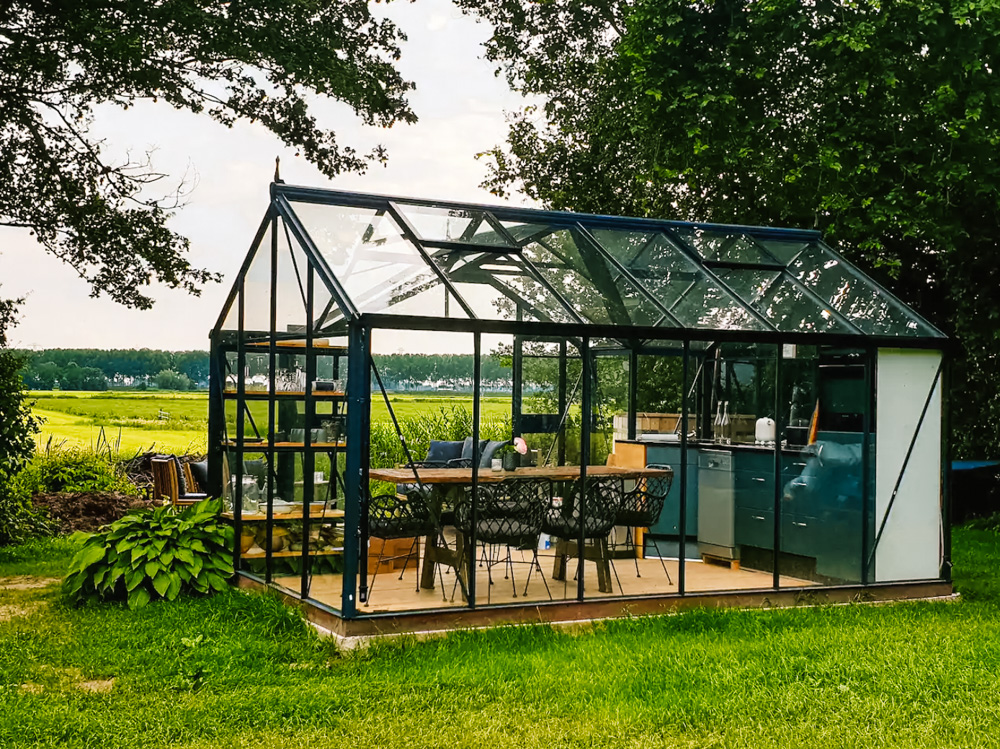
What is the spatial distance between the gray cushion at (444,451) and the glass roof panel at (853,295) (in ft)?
12.0

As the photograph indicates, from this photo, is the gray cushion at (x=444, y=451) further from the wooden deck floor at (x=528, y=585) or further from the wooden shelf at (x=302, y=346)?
the wooden shelf at (x=302, y=346)

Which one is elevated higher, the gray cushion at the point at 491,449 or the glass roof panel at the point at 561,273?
the glass roof panel at the point at 561,273

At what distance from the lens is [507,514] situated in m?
7.60

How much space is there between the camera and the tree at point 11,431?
10977mm

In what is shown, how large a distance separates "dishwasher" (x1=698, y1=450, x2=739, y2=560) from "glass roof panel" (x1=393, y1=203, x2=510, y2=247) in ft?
8.84

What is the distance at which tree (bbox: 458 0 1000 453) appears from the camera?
A: 1112 centimetres

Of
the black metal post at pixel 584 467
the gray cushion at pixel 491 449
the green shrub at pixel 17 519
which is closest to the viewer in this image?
the black metal post at pixel 584 467

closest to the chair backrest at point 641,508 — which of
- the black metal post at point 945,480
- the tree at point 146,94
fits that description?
the black metal post at point 945,480

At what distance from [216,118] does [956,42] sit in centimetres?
810

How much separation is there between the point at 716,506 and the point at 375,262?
148 inches

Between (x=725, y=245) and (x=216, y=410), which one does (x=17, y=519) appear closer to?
(x=216, y=410)

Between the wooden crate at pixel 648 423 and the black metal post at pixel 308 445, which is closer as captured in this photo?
the black metal post at pixel 308 445

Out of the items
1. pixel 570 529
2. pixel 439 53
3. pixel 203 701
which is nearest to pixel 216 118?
pixel 439 53

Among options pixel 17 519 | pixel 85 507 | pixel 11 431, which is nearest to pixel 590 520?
pixel 11 431
